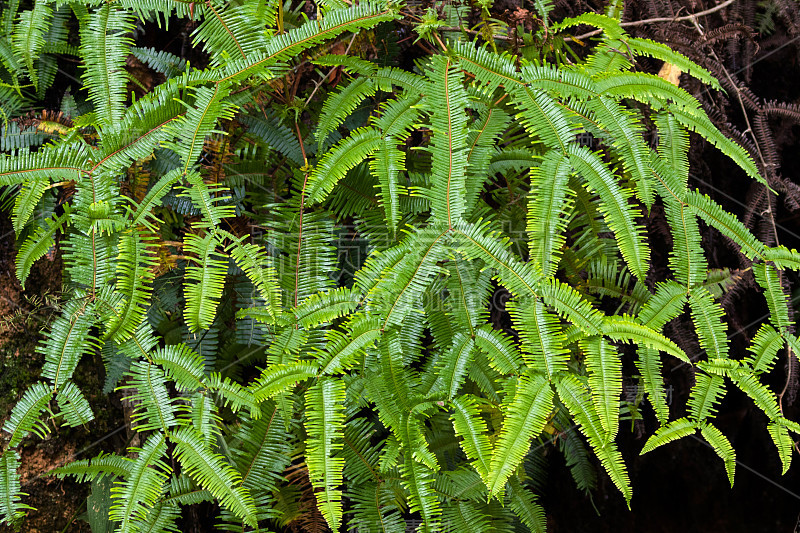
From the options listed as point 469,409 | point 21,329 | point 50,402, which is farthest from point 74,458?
point 469,409

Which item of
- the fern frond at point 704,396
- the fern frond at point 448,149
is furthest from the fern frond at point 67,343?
the fern frond at point 704,396

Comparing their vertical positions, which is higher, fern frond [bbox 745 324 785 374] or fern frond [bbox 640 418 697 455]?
fern frond [bbox 745 324 785 374]

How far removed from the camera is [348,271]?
209cm

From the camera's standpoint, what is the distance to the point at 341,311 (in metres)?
1.71

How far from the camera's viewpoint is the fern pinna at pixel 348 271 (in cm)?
168

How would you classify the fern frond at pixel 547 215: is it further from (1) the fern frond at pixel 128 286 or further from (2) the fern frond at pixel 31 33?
(2) the fern frond at pixel 31 33

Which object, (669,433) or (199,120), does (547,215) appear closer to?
(669,433)

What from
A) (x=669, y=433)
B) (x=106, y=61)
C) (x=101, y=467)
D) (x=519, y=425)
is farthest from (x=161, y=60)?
(x=669, y=433)

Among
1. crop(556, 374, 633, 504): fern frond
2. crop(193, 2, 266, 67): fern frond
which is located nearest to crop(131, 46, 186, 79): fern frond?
crop(193, 2, 266, 67): fern frond

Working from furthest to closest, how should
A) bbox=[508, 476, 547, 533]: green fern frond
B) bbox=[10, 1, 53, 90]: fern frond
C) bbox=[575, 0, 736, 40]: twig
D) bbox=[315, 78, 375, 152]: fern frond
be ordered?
bbox=[575, 0, 736, 40]: twig → bbox=[508, 476, 547, 533]: green fern frond → bbox=[10, 1, 53, 90]: fern frond → bbox=[315, 78, 375, 152]: fern frond

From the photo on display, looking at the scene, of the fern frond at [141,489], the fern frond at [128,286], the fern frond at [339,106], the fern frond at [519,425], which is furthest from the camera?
the fern frond at [339,106]

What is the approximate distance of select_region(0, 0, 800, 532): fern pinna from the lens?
1.68 metres

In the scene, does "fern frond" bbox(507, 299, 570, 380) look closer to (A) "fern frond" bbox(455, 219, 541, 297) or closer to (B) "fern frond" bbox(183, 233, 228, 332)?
(A) "fern frond" bbox(455, 219, 541, 297)

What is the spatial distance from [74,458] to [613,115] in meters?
2.36
